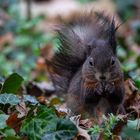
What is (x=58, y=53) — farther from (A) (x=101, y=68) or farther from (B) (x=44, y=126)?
(B) (x=44, y=126)

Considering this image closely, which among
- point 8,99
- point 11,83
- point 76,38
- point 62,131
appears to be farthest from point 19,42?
point 62,131

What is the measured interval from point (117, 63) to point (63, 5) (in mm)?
9709

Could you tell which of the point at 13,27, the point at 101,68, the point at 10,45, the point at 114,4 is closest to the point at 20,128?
the point at 101,68

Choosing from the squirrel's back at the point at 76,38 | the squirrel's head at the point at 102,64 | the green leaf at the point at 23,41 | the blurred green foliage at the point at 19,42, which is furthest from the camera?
the green leaf at the point at 23,41

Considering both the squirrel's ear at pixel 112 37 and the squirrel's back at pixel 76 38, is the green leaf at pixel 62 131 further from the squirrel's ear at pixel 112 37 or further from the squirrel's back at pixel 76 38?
the squirrel's back at pixel 76 38

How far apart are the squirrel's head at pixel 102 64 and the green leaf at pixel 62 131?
1395 millimetres

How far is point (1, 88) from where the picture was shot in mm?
5270

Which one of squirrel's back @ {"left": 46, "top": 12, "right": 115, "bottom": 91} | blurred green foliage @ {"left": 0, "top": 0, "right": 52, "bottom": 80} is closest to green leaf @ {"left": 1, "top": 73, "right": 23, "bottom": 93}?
squirrel's back @ {"left": 46, "top": 12, "right": 115, "bottom": 91}

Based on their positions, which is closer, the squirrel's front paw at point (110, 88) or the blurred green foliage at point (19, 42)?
the squirrel's front paw at point (110, 88)

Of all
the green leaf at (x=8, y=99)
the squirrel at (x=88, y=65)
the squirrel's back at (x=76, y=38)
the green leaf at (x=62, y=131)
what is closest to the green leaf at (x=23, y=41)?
the squirrel at (x=88, y=65)

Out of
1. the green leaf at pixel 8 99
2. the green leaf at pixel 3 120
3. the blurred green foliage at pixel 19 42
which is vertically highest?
the green leaf at pixel 8 99

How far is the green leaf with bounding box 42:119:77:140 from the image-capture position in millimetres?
4169

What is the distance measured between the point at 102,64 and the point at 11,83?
2.71 ft

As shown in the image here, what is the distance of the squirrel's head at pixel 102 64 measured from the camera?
18.4ft
